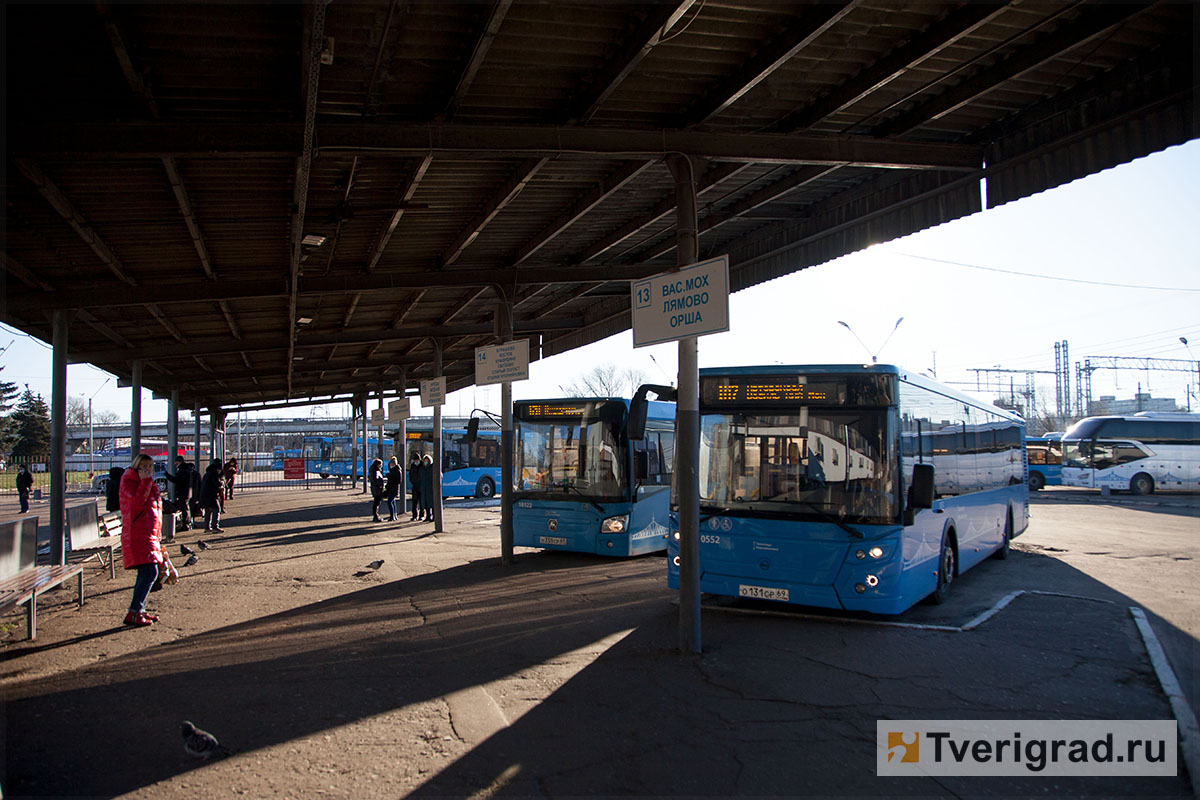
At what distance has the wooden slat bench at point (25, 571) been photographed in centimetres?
832

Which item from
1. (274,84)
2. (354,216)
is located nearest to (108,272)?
(354,216)

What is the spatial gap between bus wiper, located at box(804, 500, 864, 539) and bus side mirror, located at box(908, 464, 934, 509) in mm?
668

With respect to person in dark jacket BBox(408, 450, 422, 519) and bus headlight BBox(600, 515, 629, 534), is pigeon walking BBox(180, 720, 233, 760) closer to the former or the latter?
bus headlight BBox(600, 515, 629, 534)

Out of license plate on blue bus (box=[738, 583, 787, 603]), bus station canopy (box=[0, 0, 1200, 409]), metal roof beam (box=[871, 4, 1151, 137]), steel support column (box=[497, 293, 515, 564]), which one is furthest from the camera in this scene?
steel support column (box=[497, 293, 515, 564])

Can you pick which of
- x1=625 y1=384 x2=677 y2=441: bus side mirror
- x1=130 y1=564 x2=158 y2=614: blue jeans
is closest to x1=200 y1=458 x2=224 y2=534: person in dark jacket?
x1=130 y1=564 x2=158 y2=614: blue jeans

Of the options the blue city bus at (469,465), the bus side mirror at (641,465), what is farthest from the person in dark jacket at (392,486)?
the bus side mirror at (641,465)

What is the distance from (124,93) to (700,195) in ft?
22.5

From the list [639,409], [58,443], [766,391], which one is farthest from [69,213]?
Result: [766,391]

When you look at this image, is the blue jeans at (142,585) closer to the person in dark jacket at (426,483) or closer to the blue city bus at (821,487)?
the blue city bus at (821,487)

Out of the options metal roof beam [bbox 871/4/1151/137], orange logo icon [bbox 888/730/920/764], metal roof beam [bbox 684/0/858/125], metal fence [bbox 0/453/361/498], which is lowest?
metal fence [bbox 0/453/361/498]

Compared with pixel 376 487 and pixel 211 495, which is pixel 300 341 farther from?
pixel 376 487

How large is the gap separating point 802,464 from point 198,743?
6.06 m

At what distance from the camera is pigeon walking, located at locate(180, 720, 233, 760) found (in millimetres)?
5098

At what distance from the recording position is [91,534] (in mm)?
14281
